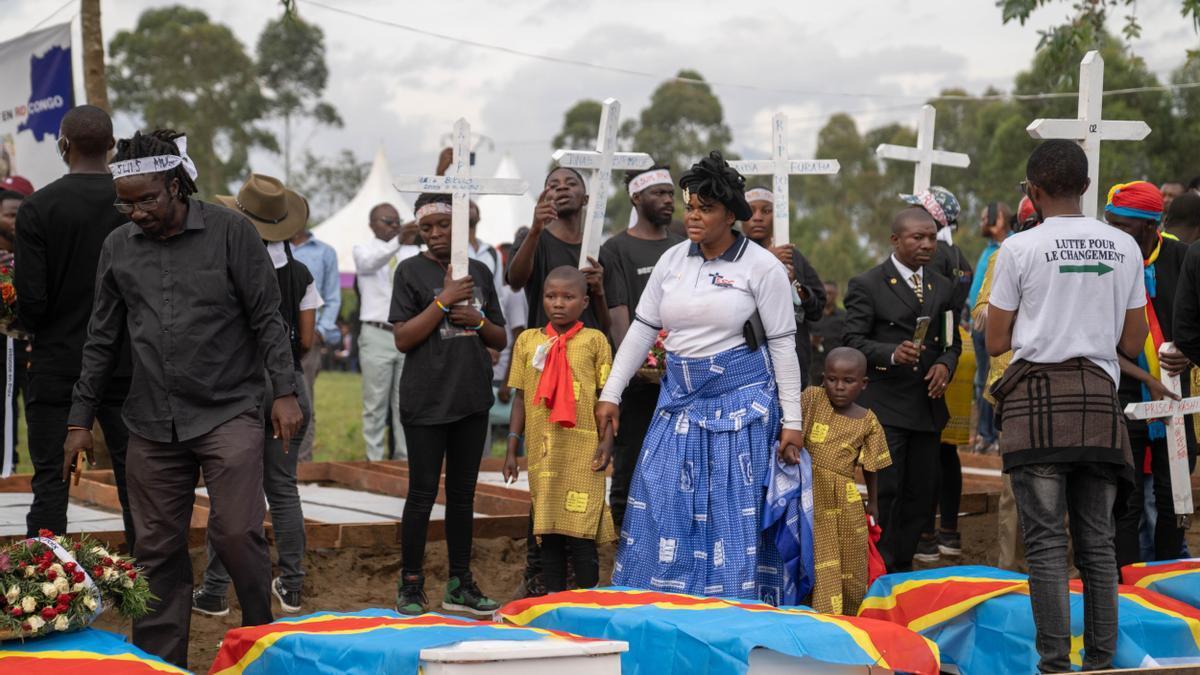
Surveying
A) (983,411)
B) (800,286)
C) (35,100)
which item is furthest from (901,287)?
(35,100)

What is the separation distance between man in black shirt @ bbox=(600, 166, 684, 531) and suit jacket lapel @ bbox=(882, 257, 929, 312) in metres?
1.14

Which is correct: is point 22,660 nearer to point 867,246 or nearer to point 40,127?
point 40,127

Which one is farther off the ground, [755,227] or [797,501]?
[755,227]

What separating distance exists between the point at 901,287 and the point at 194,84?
134ft

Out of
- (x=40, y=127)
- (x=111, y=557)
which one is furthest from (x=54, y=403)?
(x=40, y=127)

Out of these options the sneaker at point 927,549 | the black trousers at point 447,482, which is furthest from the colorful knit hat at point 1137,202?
the black trousers at point 447,482

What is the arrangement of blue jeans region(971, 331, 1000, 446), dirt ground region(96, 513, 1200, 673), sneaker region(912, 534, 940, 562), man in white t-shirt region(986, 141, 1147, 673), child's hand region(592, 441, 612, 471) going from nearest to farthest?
man in white t-shirt region(986, 141, 1147, 673), child's hand region(592, 441, 612, 471), dirt ground region(96, 513, 1200, 673), sneaker region(912, 534, 940, 562), blue jeans region(971, 331, 1000, 446)

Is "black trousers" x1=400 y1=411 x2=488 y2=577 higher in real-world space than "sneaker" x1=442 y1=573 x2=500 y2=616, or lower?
higher

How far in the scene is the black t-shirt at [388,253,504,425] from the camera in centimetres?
686

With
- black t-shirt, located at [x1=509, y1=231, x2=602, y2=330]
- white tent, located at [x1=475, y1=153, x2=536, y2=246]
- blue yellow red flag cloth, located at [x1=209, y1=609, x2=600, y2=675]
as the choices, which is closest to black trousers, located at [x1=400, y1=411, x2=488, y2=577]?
black t-shirt, located at [x1=509, y1=231, x2=602, y2=330]

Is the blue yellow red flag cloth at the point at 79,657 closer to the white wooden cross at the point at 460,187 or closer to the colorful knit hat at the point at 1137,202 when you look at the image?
the white wooden cross at the point at 460,187

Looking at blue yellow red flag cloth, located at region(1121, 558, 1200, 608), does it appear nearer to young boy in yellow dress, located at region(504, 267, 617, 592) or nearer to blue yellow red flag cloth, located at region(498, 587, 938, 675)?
blue yellow red flag cloth, located at region(498, 587, 938, 675)

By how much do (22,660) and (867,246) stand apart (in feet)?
119

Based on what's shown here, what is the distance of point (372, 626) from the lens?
4.90 meters
